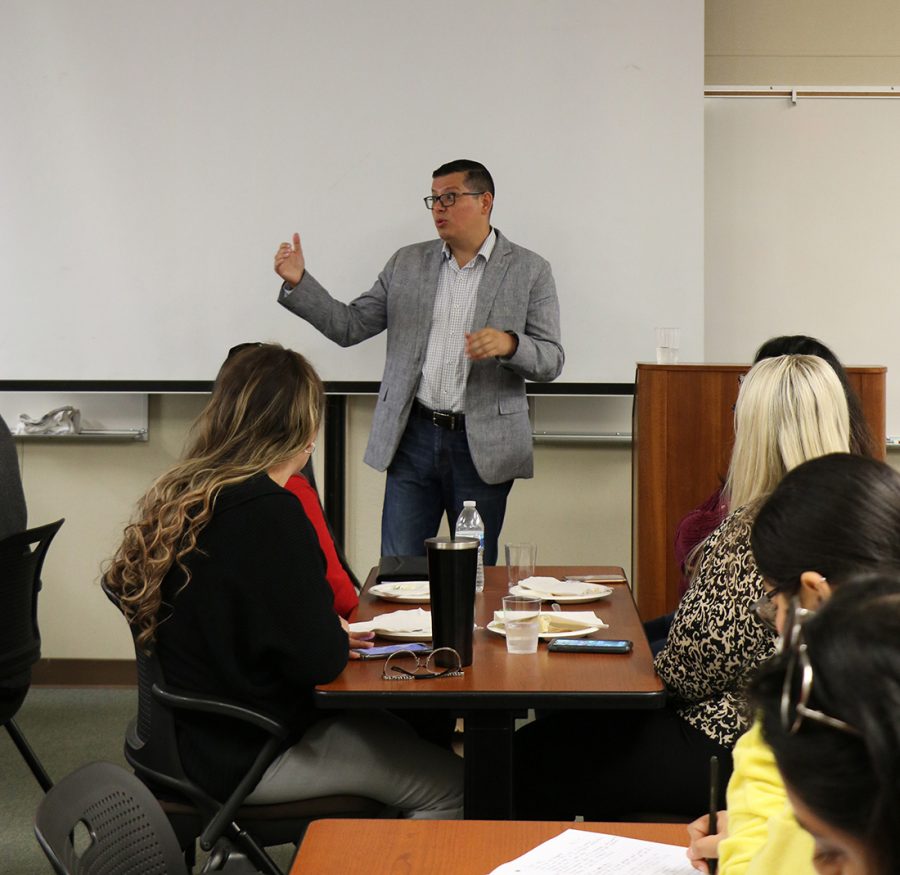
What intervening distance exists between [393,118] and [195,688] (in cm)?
276

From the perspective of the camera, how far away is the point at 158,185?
439cm

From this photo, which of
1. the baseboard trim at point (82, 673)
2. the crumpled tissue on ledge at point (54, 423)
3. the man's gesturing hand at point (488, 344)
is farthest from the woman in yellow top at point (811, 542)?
the baseboard trim at point (82, 673)

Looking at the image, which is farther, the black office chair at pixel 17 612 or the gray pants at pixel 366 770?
the black office chair at pixel 17 612

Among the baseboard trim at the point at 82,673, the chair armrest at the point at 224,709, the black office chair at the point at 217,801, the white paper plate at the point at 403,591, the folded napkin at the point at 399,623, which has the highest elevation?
the white paper plate at the point at 403,591

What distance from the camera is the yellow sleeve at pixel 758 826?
3.38ft

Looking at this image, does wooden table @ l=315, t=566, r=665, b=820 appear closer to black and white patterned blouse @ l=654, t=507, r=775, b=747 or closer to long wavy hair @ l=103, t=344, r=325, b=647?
black and white patterned blouse @ l=654, t=507, r=775, b=747

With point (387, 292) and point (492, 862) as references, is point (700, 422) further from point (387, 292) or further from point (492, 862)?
point (492, 862)

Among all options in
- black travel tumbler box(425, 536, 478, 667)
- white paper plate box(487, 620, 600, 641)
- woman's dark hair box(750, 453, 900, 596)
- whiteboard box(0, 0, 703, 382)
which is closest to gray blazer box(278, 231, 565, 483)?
whiteboard box(0, 0, 703, 382)

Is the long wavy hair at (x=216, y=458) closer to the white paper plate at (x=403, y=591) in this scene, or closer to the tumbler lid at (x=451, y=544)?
the tumbler lid at (x=451, y=544)

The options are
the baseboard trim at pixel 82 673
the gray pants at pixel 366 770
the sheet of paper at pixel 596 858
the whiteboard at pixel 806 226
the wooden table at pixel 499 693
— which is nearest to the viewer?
the sheet of paper at pixel 596 858

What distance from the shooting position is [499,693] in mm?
1879

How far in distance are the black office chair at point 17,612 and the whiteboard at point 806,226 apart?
268 cm

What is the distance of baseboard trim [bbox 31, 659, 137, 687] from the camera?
471 cm

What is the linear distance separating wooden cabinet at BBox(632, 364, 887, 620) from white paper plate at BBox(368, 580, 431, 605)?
990 millimetres
